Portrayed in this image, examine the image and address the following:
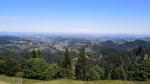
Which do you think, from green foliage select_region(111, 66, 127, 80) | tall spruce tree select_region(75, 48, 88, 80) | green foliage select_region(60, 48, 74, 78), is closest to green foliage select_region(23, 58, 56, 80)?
green foliage select_region(60, 48, 74, 78)

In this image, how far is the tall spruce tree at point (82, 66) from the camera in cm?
8481

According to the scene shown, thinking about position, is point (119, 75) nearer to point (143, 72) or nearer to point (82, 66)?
point (143, 72)

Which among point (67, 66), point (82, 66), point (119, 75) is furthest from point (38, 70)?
point (119, 75)

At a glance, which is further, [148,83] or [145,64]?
[145,64]

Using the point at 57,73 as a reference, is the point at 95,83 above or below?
above

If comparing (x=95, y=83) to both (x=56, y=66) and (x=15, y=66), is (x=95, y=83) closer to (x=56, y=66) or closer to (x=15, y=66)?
(x=56, y=66)

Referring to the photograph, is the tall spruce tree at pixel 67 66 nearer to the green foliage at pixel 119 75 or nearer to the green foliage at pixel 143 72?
→ the green foliage at pixel 143 72

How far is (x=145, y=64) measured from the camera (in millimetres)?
84125

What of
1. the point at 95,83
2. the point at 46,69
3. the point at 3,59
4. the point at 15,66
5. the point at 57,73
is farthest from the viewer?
the point at 3,59

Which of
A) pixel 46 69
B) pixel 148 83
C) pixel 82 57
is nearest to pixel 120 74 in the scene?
pixel 82 57

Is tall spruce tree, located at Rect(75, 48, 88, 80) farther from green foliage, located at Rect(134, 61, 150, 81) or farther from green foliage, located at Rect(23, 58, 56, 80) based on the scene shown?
green foliage, located at Rect(134, 61, 150, 81)

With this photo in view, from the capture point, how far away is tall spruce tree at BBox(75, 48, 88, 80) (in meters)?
84.8

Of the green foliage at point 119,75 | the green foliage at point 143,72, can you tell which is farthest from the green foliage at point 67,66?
the green foliage at point 119,75

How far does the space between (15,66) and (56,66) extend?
18488 millimetres
